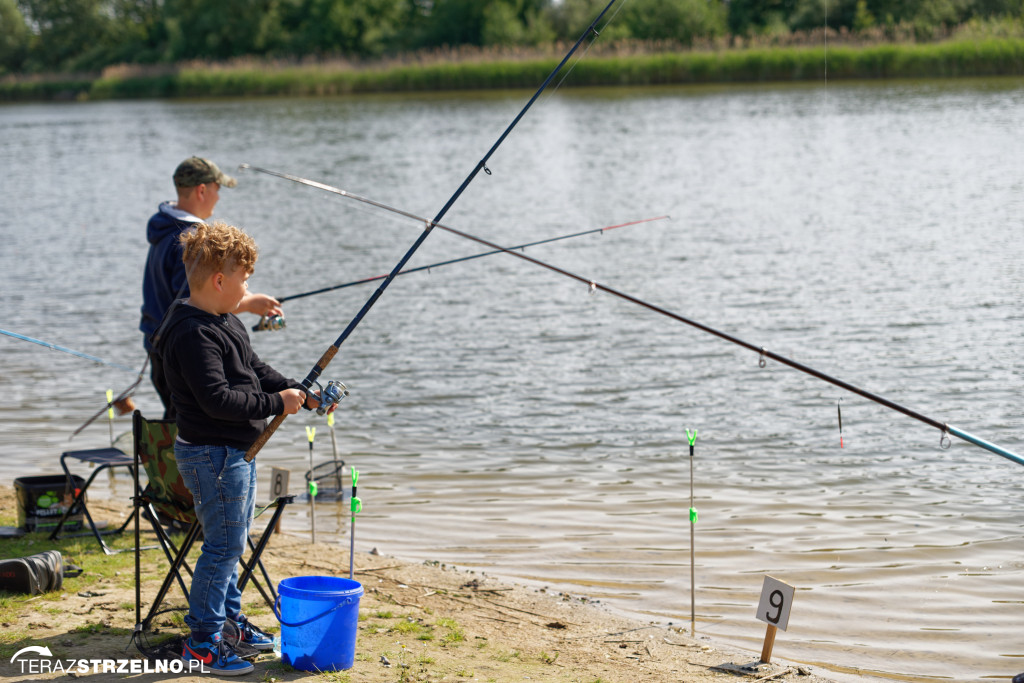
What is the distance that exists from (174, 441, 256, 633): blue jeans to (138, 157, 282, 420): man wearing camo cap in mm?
1112

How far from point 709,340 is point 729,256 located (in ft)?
10.7

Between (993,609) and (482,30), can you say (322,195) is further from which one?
(482,30)

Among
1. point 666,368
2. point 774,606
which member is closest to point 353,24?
point 666,368

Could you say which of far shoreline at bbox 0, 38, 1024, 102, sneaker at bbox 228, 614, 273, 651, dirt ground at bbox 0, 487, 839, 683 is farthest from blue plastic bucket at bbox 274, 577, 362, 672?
far shoreline at bbox 0, 38, 1024, 102

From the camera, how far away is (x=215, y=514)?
362 centimetres

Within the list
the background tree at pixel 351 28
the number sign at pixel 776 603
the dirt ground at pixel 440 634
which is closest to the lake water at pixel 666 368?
the dirt ground at pixel 440 634

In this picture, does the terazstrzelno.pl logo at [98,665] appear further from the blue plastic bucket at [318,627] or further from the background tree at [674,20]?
the background tree at [674,20]

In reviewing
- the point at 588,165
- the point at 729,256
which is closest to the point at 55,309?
the point at 729,256

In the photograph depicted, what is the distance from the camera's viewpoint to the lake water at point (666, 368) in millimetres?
5348

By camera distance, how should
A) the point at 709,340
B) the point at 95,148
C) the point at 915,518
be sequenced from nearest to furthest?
the point at 915,518, the point at 709,340, the point at 95,148

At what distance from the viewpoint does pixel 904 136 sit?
66.9ft

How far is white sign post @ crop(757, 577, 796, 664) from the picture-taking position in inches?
157

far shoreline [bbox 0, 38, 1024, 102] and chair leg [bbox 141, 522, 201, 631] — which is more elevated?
far shoreline [bbox 0, 38, 1024, 102]

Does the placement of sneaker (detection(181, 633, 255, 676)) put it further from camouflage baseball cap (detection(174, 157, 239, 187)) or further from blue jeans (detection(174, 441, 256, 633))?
camouflage baseball cap (detection(174, 157, 239, 187))
